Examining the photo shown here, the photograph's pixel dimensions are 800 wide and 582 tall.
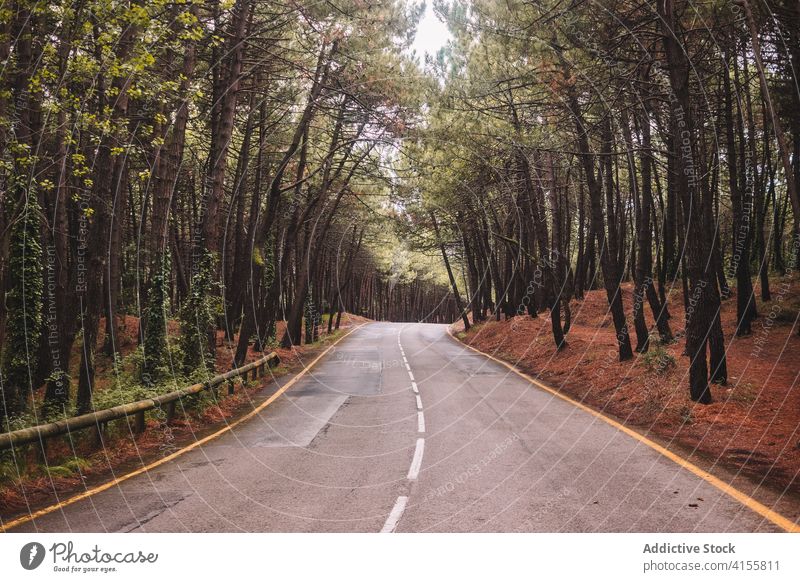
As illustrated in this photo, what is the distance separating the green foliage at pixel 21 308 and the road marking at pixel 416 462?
35.4ft

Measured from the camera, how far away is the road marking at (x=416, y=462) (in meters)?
7.36

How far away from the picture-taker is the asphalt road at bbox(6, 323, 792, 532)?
5.53m

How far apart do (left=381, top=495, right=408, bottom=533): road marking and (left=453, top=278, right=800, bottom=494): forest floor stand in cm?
448

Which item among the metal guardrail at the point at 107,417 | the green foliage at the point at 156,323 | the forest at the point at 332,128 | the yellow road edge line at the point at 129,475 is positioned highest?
the forest at the point at 332,128

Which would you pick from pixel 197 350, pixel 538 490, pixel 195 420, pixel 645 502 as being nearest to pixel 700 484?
pixel 645 502

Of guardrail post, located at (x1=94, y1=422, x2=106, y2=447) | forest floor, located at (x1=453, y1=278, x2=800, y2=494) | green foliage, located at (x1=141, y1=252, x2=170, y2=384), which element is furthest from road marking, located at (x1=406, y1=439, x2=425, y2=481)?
green foliage, located at (x1=141, y1=252, x2=170, y2=384)

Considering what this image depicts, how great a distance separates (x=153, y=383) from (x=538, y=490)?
36.2 feet

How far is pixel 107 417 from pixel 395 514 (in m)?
5.44

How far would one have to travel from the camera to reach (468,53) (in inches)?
741

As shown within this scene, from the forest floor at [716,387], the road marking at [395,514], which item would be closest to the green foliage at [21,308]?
the road marking at [395,514]

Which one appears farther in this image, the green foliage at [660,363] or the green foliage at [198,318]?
the green foliage at [198,318]

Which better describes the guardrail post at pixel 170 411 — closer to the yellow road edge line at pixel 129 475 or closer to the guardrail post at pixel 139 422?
the guardrail post at pixel 139 422

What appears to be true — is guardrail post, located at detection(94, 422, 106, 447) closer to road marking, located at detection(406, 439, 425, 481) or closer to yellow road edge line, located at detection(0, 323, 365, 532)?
yellow road edge line, located at detection(0, 323, 365, 532)

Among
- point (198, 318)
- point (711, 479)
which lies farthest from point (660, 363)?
point (198, 318)
